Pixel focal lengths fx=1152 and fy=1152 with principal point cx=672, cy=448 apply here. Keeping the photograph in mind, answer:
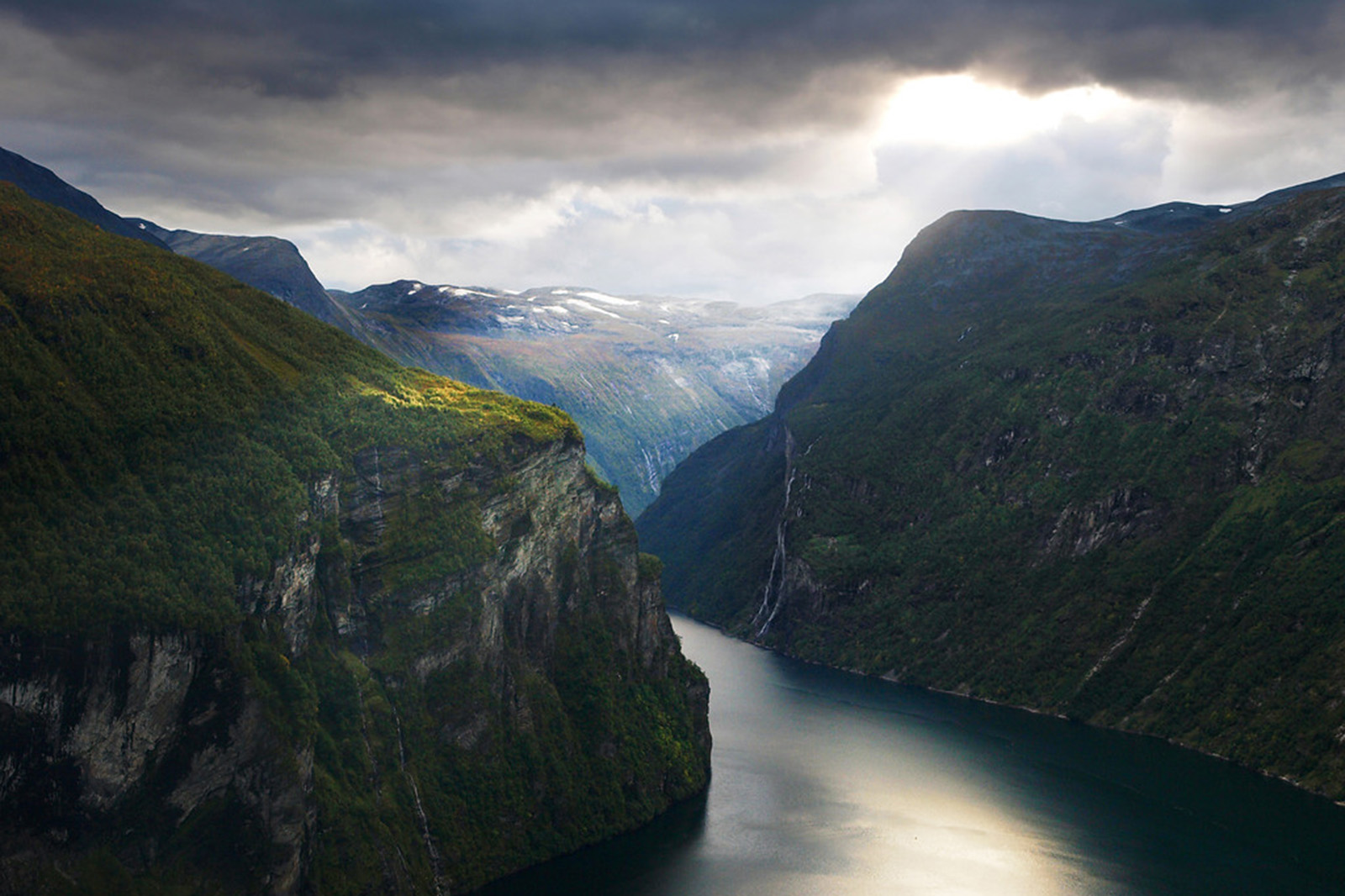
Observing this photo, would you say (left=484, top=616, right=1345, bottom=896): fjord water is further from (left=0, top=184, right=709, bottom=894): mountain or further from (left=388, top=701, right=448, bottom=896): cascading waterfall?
(left=0, top=184, right=709, bottom=894): mountain

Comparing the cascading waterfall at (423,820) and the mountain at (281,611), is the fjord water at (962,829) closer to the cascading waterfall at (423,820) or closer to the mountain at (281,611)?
the cascading waterfall at (423,820)

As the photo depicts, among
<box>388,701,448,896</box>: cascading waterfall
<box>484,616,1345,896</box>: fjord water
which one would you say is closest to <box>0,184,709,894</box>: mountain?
<box>388,701,448,896</box>: cascading waterfall

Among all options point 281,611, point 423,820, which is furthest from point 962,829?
point 281,611

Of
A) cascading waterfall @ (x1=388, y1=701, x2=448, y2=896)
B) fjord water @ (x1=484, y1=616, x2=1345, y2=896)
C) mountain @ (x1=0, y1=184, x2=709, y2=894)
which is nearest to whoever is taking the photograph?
mountain @ (x1=0, y1=184, x2=709, y2=894)

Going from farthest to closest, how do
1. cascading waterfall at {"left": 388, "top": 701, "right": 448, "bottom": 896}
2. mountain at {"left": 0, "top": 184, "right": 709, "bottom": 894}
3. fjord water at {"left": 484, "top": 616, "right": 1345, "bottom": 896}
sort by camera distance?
fjord water at {"left": 484, "top": 616, "right": 1345, "bottom": 896}
cascading waterfall at {"left": 388, "top": 701, "right": 448, "bottom": 896}
mountain at {"left": 0, "top": 184, "right": 709, "bottom": 894}

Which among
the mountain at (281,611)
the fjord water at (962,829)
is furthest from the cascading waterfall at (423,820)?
the fjord water at (962,829)

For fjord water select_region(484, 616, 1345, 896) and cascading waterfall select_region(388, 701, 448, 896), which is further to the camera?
fjord water select_region(484, 616, 1345, 896)
